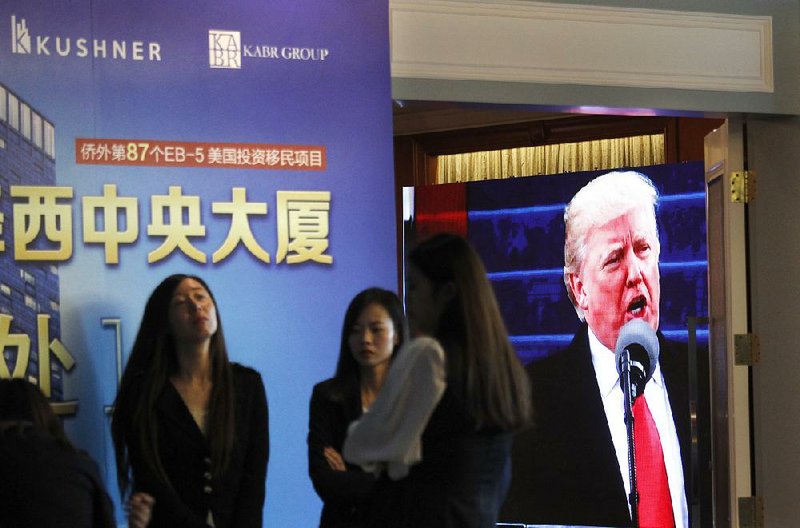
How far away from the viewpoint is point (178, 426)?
3.20 m

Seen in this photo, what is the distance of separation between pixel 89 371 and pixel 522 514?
2496mm

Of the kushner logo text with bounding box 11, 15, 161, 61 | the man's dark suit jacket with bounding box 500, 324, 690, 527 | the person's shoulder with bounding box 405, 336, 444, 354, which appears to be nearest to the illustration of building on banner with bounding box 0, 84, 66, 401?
the kushner logo text with bounding box 11, 15, 161, 61

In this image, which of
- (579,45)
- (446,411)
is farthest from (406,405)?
(579,45)

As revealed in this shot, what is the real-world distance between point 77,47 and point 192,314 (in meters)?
0.95

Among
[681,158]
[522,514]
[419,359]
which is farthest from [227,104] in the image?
[681,158]

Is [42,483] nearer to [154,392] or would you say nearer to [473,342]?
[154,392]

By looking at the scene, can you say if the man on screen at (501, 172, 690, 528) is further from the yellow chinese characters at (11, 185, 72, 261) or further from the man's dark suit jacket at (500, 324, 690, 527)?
the yellow chinese characters at (11, 185, 72, 261)

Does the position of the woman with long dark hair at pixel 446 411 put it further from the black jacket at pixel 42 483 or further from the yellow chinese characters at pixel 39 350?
the yellow chinese characters at pixel 39 350

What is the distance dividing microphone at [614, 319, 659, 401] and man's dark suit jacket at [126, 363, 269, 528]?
2.45m

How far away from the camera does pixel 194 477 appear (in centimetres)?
319

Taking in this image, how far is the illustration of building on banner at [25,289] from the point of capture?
349 centimetres

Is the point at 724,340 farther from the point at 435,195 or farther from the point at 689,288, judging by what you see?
the point at 435,195

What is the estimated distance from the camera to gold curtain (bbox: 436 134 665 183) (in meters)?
6.87

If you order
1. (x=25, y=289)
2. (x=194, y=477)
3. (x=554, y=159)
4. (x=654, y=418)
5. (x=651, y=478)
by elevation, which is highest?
(x=554, y=159)
